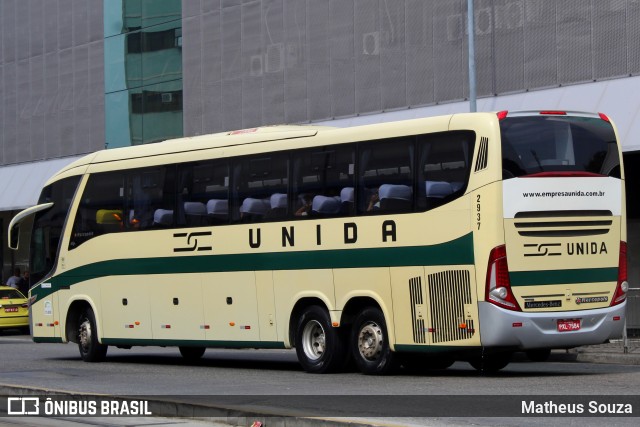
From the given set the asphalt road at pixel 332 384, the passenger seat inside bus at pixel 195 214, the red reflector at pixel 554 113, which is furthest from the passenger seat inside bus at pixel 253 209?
the red reflector at pixel 554 113

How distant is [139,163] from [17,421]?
10.1 meters

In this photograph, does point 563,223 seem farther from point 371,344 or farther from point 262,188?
point 262,188

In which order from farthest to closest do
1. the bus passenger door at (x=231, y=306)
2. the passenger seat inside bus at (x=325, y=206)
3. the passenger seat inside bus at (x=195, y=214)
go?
the passenger seat inside bus at (x=195, y=214) → the bus passenger door at (x=231, y=306) → the passenger seat inside bus at (x=325, y=206)

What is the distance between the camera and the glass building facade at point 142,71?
41906 mm

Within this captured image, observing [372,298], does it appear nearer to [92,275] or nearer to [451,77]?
[92,275]

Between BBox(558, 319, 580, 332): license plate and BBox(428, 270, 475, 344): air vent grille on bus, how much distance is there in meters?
1.23

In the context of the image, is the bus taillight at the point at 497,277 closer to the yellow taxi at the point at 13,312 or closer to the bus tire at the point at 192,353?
the bus tire at the point at 192,353

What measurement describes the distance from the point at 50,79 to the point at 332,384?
3224cm

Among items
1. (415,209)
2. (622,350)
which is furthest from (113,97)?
(415,209)

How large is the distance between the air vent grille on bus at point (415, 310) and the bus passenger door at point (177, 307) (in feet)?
16.4

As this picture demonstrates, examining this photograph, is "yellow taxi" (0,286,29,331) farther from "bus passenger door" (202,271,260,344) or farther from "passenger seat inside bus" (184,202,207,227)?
"bus passenger door" (202,271,260,344)

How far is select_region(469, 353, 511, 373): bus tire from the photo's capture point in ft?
63.6

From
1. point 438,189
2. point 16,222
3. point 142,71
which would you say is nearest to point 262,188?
point 438,189

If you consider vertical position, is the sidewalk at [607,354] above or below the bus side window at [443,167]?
below
